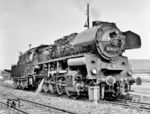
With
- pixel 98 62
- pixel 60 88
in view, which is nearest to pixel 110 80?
pixel 98 62

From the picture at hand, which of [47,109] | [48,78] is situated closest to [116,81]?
[47,109]

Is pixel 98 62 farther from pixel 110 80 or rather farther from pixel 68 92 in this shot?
pixel 68 92

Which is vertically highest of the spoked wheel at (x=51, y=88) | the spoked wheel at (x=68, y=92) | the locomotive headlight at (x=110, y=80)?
the locomotive headlight at (x=110, y=80)

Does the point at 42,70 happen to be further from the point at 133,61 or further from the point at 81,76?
the point at 133,61

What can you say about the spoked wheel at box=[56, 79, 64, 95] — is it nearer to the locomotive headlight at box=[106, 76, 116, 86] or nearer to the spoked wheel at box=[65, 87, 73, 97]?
the spoked wheel at box=[65, 87, 73, 97]

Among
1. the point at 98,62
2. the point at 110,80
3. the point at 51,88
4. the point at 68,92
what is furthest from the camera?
the point at 51,88

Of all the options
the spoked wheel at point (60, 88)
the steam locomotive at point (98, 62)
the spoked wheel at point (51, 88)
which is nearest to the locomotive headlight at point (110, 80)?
the steam locomotive at point (98, 62)

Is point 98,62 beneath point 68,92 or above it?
above

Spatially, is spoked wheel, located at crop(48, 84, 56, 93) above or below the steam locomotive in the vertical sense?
below

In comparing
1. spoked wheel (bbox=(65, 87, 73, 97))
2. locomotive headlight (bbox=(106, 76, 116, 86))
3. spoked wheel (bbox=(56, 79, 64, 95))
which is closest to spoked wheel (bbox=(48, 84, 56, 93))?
spoked wheel (bbox=(56, 79, 64, 95))

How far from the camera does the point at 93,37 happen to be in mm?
13266

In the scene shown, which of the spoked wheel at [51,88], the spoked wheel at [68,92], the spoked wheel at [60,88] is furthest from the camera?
the spoked wheel at [51,88]

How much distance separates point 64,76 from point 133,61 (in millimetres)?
51741

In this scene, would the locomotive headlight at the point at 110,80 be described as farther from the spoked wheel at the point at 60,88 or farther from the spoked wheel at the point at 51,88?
the spoked wheel at the point at 51,88
